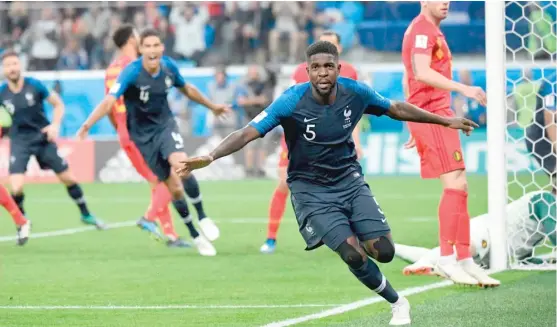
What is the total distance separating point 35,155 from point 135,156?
1721 millimetres

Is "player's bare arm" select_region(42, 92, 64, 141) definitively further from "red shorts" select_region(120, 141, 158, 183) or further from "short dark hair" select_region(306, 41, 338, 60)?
"short dark hair" select_region(306, 41, 338, 60)

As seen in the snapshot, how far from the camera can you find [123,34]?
1300 cm

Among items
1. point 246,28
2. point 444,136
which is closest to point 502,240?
point 444,136

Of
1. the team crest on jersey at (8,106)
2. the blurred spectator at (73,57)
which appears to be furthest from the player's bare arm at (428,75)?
the blurred spectator at (73,57)

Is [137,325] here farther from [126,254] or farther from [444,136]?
[126,254]

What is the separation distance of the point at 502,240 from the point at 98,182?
1439 centimetres

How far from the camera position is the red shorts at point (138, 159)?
42.0 ft

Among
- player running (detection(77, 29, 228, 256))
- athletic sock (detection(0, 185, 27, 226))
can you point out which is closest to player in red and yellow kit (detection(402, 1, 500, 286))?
player running (detection(77, 29, 228, 256))

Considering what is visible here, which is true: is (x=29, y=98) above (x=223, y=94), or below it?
above

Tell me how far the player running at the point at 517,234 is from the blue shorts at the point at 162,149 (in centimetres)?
274

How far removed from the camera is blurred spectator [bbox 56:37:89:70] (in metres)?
25.6

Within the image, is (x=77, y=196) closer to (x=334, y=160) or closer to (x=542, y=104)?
(x=542, y=104)

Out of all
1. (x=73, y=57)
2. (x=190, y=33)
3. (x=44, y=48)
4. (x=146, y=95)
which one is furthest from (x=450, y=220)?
(x=44, y=48)

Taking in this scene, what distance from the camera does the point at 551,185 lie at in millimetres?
10273
